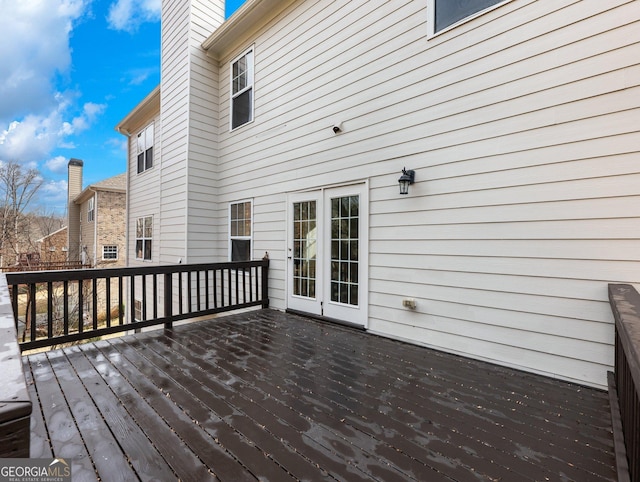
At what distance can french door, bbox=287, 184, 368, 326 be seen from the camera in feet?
13.3

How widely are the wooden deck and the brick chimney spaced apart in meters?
18.7

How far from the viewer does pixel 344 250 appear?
4.26m

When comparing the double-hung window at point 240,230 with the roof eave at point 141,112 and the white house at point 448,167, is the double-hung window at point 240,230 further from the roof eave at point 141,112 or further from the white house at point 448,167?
the roof eave at point 141,112

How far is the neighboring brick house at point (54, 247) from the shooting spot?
16.5 meters

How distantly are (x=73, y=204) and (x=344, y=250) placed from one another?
66.4 ft

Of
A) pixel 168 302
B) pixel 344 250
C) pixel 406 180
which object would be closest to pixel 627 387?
pixel 406 180

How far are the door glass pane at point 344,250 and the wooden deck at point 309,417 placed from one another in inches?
41.0

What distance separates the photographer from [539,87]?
2.71 meters

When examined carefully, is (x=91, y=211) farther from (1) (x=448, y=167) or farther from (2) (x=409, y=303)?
(1) (x=448, y=167)

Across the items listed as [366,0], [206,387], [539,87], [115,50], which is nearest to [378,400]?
[206,387]

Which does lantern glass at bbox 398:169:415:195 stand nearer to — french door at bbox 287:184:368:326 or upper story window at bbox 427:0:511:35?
french door at bbox 287:184:368:326

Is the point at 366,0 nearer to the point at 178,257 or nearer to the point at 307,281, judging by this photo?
the point at 307,281

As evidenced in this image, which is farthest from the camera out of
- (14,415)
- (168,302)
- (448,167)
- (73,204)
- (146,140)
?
(73,204)

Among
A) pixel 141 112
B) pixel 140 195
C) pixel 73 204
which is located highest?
pixel 141 112
